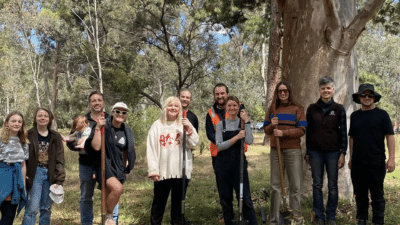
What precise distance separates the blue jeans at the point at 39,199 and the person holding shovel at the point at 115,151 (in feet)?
2.08

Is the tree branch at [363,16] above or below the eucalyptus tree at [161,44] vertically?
below

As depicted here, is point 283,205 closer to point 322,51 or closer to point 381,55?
point 322,51

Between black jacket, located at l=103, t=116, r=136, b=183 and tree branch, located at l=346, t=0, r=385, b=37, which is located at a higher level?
tree branch, located at l=346, t=0, r=385, b=37

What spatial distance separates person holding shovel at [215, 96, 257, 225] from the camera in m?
4.30

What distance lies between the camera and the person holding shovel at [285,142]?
436 centimetres

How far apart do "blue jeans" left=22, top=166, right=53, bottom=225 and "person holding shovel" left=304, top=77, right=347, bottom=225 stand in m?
3.22

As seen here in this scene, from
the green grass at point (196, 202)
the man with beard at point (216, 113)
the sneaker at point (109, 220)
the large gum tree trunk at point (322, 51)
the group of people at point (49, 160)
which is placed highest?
the large gum tree trunk at point (322, 51)

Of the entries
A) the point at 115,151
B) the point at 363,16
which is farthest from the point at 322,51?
the point at 115,151

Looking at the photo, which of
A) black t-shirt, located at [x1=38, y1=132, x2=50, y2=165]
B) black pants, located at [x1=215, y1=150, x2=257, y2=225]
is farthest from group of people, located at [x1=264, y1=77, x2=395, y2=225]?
black t-shirt, located at [x1=38, y1=132, x2=50, y2=165]

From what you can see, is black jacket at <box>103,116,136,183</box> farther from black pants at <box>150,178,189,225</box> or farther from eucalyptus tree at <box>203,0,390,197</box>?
eucalyptus tree at <box>203,0,390,197</box>

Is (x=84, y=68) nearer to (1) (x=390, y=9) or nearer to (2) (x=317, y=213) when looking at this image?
(1) (x=390, y=9)

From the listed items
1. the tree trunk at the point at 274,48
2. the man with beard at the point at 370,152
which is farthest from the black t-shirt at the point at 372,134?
the tree trunk at the point at 274,48

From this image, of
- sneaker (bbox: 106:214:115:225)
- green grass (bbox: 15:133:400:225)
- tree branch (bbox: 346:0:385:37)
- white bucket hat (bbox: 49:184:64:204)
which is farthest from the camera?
green grass (bbox: 15:133:400:225)

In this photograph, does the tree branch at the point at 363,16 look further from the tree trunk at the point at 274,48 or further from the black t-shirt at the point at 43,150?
the tree trunk at the point at 274,48
